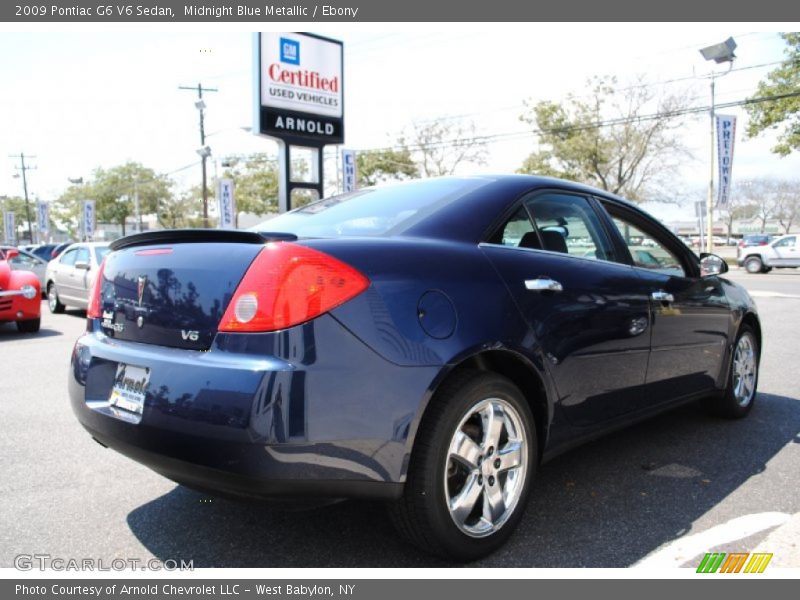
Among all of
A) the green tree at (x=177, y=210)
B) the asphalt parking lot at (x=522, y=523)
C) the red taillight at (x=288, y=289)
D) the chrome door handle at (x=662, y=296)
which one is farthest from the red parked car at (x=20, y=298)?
the green tree at (x=177, y=210)

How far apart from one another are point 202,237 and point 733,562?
2.43 metres

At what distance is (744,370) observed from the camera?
469cm

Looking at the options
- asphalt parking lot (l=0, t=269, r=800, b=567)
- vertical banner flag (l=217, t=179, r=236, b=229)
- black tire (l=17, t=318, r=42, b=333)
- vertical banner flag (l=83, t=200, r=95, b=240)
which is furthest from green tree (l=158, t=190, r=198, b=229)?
asphalt parking lot (l=0, t=269, r=800, b=567)

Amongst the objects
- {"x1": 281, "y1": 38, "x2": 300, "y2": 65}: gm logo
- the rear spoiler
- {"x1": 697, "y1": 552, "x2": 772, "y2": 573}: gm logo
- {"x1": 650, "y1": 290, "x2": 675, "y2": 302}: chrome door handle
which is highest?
{"x1": 281, "y1": 38, "x2": 300, "y2": 65}: gm logo

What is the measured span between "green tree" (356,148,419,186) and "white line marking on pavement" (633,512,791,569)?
42.5 metres

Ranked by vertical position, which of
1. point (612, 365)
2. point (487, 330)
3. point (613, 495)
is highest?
point (487, 330)

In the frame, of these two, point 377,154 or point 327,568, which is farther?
point 377,154

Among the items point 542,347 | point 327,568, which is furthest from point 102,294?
point 542,347

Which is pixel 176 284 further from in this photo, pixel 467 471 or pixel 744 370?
pixel 744 370

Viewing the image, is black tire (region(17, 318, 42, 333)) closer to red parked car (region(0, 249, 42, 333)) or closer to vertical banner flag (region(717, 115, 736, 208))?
red parked car (region(0, 249, 42, 333))

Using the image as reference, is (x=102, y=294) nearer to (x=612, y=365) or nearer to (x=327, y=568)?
(x=327, y=568)

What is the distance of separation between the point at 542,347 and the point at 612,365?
64 centimetres

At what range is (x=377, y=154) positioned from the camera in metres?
47.3

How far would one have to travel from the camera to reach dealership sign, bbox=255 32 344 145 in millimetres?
9992
